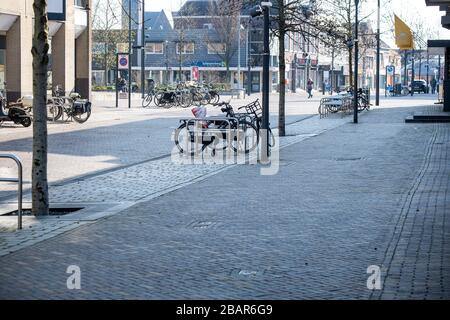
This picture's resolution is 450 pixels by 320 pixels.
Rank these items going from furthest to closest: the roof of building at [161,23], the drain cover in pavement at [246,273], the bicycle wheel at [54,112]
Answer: the roof of building at [161,23] < the bicycle wheel at [54,112] < the drain cover in pavement at [246,273]

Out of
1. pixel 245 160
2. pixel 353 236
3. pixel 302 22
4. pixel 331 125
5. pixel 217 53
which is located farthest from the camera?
pixel 217 53

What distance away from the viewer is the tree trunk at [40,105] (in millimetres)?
11586

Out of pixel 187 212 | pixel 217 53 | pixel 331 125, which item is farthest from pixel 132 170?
pixel 217 53

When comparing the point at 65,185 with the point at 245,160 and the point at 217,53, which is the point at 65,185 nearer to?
the point at 245,160

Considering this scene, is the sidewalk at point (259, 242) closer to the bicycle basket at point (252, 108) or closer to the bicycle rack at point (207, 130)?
the bicycle rack at point (207, 130)

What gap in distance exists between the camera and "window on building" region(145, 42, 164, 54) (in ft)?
338

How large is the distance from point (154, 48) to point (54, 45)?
207ft

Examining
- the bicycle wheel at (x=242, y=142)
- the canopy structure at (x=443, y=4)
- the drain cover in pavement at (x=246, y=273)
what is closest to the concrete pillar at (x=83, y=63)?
the canopy structure at (x=443, y=4)

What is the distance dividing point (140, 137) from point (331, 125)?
9.05 meters

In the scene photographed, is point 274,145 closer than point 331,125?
Yes

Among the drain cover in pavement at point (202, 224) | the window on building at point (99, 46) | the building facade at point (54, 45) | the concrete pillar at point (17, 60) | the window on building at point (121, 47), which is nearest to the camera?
the drain cover in pavement at point (202, 224)

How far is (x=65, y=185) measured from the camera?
49.1 feet

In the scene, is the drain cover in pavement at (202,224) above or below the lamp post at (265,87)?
below

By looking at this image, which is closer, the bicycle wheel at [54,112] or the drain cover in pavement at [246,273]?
the drain cover in pavement at [246,273]
